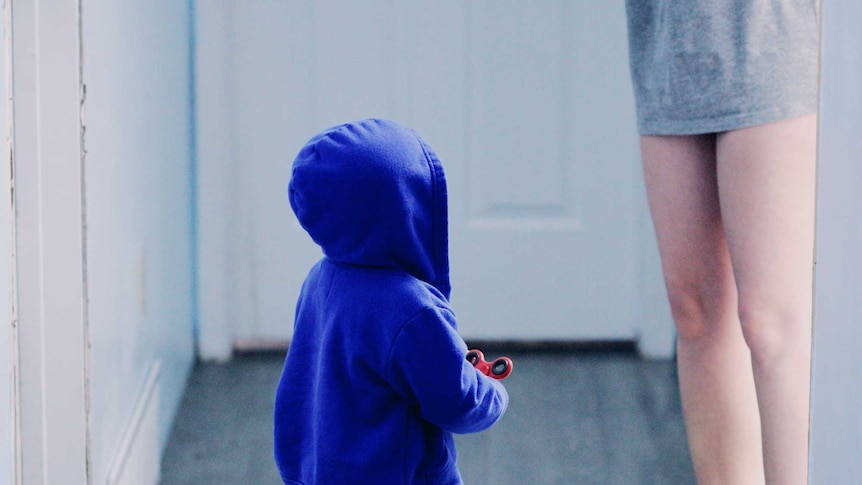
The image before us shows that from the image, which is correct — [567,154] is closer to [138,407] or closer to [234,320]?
[234,320]

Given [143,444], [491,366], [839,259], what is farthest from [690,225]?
[143,444]

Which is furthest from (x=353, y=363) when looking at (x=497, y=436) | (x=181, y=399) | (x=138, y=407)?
(x=181, y=399)

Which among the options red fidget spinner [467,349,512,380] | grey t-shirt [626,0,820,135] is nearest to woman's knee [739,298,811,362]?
grey t-shirt [626,0,820,135]

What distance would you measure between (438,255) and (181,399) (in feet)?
4.41

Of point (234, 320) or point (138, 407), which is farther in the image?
point (234, 320)

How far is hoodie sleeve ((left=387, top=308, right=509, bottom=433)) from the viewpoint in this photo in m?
1.08

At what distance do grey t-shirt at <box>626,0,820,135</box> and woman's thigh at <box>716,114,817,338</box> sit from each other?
0.9 inches

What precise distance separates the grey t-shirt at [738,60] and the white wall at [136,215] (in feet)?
2.45

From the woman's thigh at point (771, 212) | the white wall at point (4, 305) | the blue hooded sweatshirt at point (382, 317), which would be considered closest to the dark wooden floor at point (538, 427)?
the woman's thigh at point (771, 212)

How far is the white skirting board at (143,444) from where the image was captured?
5.62ft

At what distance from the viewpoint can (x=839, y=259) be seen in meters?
0.84

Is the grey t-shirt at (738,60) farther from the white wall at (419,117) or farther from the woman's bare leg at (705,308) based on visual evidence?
the white wall at (419,117)

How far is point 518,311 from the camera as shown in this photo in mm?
2631

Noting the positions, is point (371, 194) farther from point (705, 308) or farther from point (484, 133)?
point (484, 133)
